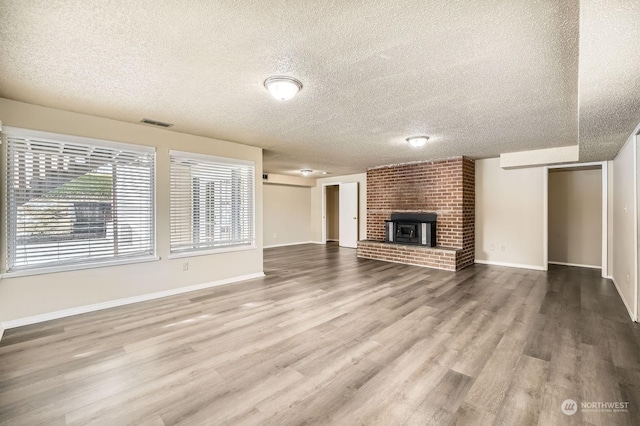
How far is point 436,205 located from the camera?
6078 mm

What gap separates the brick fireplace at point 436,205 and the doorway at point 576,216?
1466 mm

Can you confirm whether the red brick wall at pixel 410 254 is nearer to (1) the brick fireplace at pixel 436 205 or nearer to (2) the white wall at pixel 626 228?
(1) the brick fireplace at pixel 436 205

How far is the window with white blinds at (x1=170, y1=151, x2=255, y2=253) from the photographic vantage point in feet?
13.5

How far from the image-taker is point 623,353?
2322 mm

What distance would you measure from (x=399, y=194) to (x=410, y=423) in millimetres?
5575

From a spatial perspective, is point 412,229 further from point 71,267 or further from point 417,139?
point 71,267

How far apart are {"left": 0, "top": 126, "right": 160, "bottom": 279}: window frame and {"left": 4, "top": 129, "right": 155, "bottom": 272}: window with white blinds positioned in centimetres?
1

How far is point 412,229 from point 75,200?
578 cm

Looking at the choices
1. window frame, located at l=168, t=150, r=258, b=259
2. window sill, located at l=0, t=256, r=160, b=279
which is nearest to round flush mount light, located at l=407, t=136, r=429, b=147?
window frame, located at l=168, t=150, r=258, b=259

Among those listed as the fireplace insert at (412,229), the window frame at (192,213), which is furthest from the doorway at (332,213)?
the window frame at (192,213)

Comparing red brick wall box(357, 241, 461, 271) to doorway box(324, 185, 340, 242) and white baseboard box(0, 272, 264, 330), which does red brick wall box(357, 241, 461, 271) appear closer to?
white baseboard box(0, 272, 264, 330)

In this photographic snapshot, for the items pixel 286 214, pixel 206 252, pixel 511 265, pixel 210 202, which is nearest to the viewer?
pixel 206 252

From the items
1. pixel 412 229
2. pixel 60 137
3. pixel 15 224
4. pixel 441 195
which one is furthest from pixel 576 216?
pixel 15 224

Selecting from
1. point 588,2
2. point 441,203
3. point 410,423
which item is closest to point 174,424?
point 410,423
